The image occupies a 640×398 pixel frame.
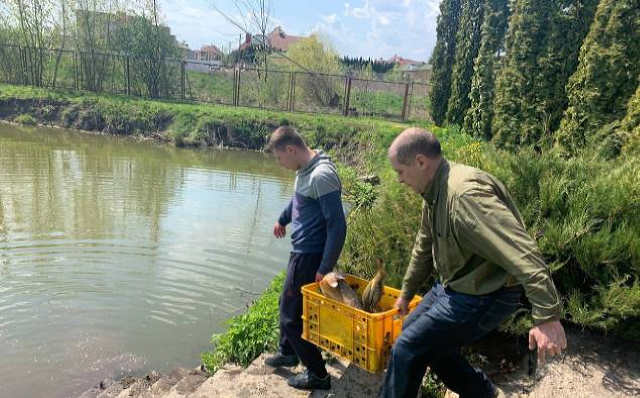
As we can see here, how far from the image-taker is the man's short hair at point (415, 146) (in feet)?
8.89

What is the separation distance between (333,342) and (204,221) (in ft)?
24.5

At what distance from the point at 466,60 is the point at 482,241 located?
34.9ft

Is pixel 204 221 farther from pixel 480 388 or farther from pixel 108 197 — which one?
pixel 480 388

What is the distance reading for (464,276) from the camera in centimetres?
264

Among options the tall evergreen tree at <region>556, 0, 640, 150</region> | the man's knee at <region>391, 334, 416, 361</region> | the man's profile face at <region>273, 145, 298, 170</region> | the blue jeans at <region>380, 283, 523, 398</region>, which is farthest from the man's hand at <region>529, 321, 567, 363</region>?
the tall evergreen tree at <region>556, 0, 640, 150</region>

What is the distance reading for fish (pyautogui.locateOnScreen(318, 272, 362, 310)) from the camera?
3.43 meters

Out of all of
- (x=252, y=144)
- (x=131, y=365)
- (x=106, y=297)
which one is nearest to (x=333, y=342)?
(x=131, y=365)

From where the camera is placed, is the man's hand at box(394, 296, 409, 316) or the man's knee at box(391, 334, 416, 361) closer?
the man's knee at box(391, 334, 416, 361)

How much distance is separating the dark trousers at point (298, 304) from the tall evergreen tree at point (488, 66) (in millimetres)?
6985

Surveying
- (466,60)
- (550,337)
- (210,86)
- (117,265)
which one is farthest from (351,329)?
(210,86)

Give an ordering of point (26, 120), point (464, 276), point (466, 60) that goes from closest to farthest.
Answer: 1. point (464, 276)
2. point (466, 60)
3. point (26, 120)

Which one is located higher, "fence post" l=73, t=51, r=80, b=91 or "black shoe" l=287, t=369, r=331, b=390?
"fence post" l=73, t=51, r=80, b=91

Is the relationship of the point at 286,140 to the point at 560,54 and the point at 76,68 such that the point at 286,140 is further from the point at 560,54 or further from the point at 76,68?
the point at 76,68

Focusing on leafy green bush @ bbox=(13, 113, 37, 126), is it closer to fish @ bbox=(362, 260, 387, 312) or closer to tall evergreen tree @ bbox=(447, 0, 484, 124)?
tall evergreen tree @ bbox=(447, 0, 484, 124)
